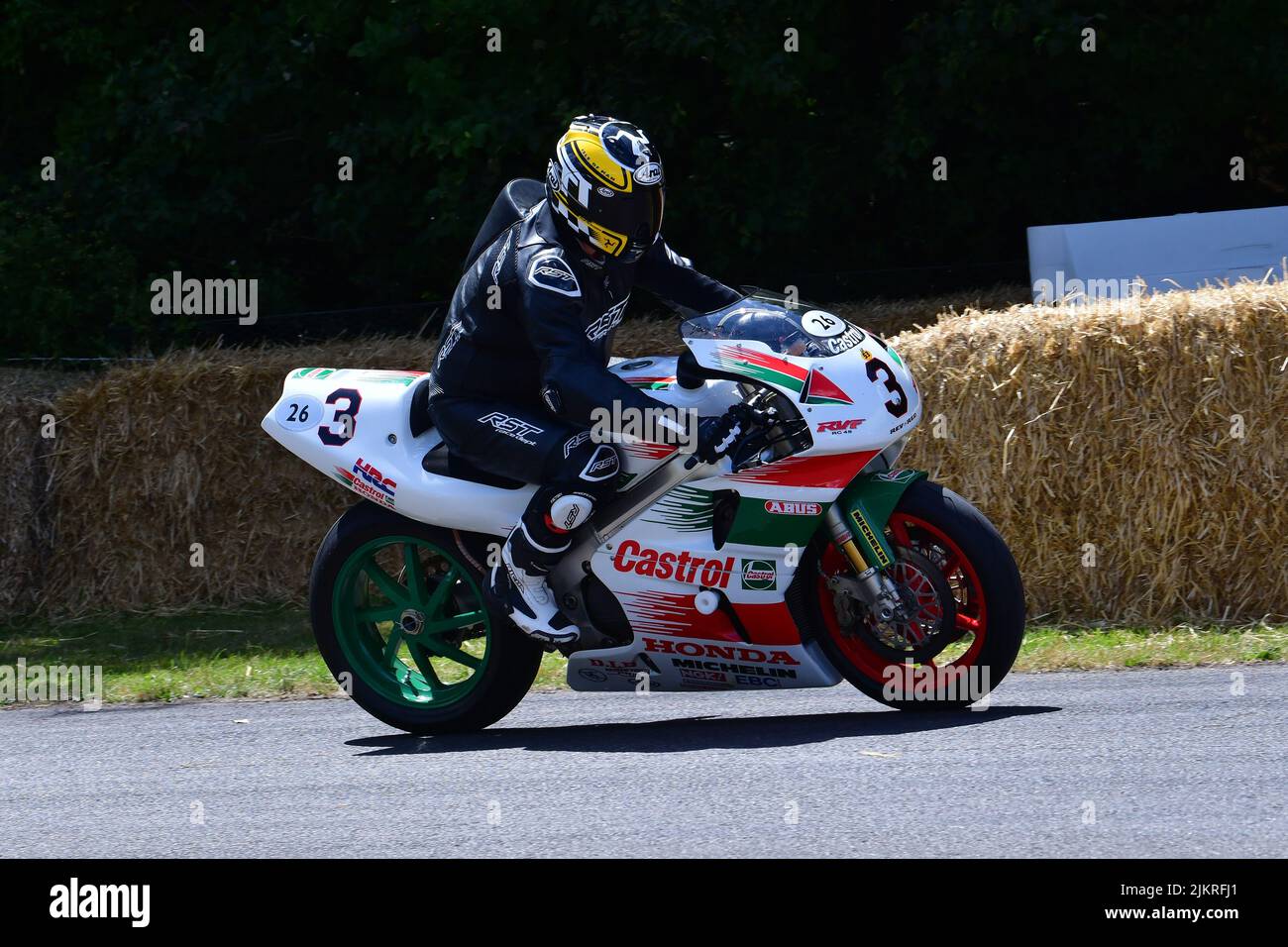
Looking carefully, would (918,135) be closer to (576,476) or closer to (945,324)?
(945,324)

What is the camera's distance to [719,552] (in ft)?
19.8

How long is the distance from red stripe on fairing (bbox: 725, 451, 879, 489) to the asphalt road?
33.6 inches

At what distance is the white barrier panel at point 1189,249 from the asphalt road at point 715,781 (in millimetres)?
4501

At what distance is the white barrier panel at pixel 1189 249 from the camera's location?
10.6m

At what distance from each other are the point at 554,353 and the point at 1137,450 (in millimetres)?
3694

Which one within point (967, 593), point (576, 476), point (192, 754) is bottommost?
point (192, 754)

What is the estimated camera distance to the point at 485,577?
6398 millimetres

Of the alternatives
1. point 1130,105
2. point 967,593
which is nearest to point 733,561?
point 967,593

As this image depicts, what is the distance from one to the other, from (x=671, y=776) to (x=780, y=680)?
790mm

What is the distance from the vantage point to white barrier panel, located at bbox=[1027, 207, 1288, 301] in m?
10.6
